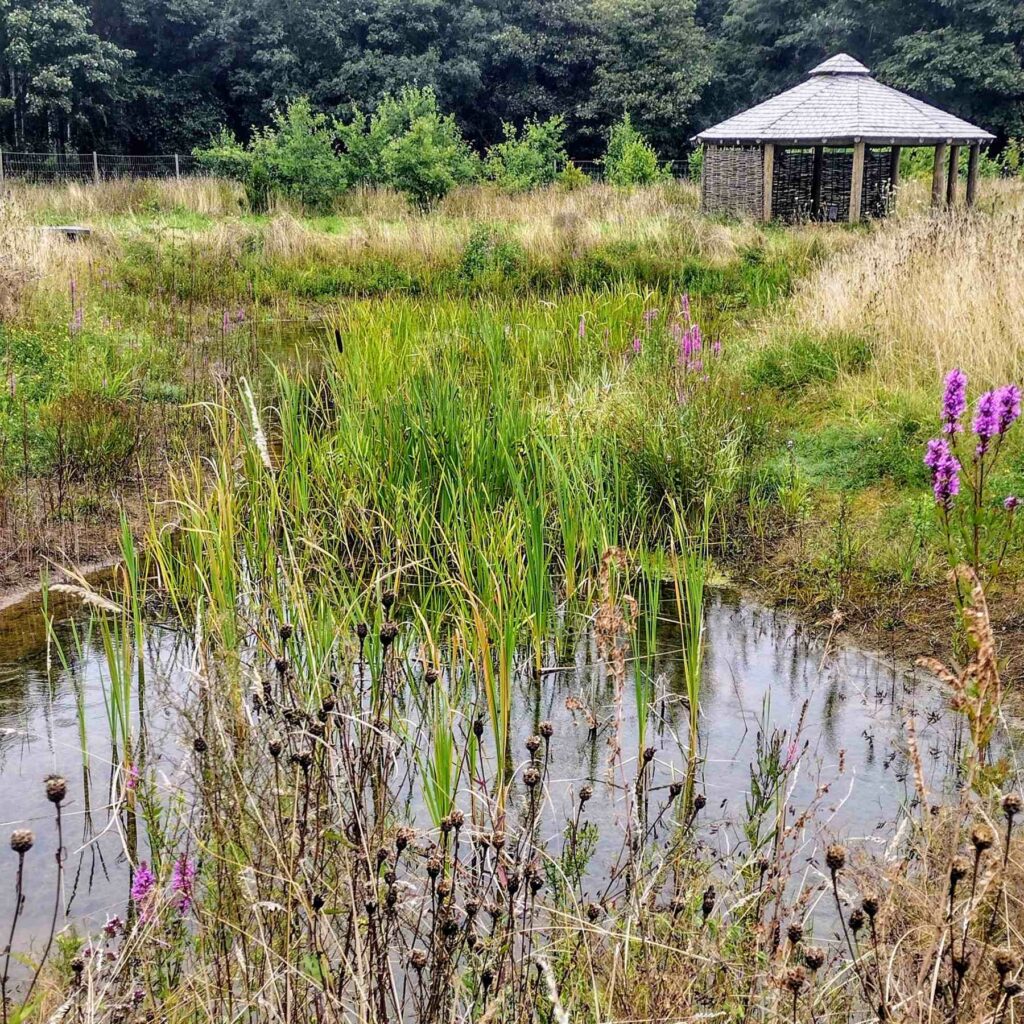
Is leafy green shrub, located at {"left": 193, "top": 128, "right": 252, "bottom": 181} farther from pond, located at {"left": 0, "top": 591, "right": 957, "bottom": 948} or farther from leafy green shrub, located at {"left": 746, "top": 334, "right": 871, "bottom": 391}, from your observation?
pond, located at {"left": 0, "top": 591, "right": 957, "bottom": 948}

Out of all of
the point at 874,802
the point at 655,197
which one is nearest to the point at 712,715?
the point at 874,802

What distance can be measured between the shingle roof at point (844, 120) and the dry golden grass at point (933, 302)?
894 cm

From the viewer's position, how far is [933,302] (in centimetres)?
749

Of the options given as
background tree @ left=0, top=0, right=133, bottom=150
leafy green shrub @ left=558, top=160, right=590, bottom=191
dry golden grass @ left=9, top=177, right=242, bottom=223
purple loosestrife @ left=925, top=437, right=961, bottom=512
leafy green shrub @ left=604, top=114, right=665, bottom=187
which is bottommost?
purple loosestrife @ left=925, top=437, right=961, bottom=512

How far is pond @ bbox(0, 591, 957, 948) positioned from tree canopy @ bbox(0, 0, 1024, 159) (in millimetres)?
31128

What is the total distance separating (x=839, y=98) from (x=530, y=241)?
26.0 ft

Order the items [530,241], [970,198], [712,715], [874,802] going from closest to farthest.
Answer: [874,802], [712,715], [530,241], [970,198]

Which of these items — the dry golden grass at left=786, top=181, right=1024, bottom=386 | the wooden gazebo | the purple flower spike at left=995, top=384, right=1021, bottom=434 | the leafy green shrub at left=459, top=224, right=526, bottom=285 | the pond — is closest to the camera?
the pond

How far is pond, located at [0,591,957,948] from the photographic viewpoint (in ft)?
10.6

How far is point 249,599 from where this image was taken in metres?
3.85

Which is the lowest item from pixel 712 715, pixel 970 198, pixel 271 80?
pixel 712 715

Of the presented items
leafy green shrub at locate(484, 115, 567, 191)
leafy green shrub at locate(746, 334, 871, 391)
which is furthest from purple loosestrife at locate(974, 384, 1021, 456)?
leafy green shrub at locate(484, 115, 567, 191)

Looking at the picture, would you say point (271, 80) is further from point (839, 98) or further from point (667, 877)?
point (667, 877)

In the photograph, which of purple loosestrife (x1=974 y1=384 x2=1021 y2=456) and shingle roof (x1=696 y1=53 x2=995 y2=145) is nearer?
purple loosestrife (x1=974 y1=384 x2=1021 y2=456)
